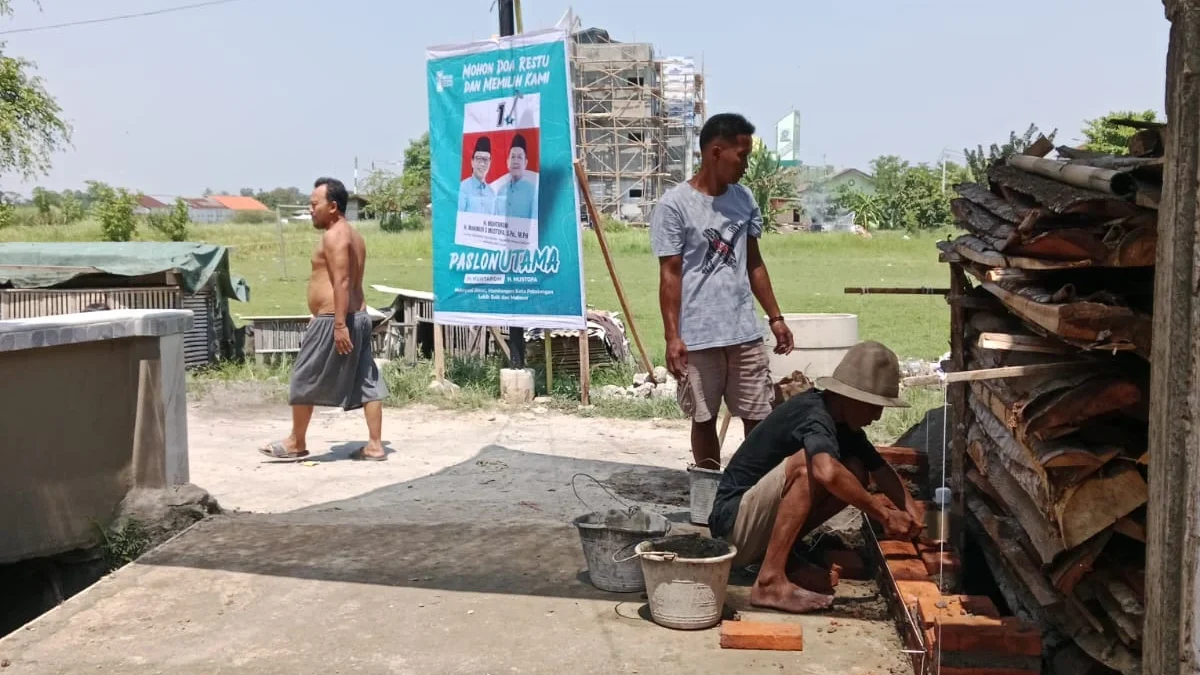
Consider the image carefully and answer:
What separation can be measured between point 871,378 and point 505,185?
6.35 m

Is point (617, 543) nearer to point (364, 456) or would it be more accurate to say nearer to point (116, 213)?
point (364, 456)

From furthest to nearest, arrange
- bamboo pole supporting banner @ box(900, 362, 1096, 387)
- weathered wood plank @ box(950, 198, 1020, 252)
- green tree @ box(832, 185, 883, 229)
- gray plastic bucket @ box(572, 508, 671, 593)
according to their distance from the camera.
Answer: green tree @ box(832, 185, 883, 229) → gray plastic bucket @ box(572, 508, 671, 593) → weathered wood plank @ box(950, 198, 1020, 252) → bamboo pole supporting banner @ box(900, 362, 1096, 387)

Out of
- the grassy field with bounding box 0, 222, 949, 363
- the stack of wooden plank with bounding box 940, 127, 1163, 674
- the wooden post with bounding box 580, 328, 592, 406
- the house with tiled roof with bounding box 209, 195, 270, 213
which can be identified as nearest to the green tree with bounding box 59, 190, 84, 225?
the grassy field with bounding box 0, 222, 949, 363

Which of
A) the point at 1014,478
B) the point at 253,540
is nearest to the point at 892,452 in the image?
the point at 1014,478

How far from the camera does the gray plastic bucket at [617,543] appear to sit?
4.69 meters

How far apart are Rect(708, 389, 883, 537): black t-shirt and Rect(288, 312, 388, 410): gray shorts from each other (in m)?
3.92

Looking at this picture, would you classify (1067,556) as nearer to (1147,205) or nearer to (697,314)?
(1147,205)

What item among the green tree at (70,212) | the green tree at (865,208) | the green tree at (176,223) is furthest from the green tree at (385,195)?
the green tree at (176,223)

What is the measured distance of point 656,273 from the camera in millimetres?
26875

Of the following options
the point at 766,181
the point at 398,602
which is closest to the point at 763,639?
the point at 398,602

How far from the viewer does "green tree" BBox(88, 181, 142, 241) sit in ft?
83.5

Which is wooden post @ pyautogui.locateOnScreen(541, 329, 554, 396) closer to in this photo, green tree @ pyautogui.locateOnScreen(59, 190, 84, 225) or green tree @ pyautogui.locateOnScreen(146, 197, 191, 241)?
green tree @ pyautogui.locateOnScreen(146, 197, 191, 241)

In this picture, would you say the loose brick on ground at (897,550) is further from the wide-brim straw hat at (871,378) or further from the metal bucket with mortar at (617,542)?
the metal bucket with mortar at (617,542)

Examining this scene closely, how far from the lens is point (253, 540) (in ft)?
18.9
